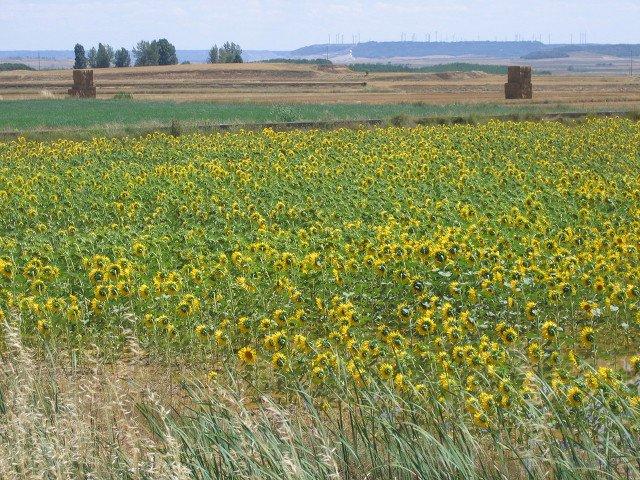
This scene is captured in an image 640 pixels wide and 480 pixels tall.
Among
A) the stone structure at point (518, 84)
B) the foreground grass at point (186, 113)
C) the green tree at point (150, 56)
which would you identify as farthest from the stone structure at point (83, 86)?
the green tree at point (150, 56)

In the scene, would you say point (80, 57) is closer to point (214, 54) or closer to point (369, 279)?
point (214, 54)

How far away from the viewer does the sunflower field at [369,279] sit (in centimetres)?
623

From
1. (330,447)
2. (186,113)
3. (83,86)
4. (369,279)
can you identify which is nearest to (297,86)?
(83,86)

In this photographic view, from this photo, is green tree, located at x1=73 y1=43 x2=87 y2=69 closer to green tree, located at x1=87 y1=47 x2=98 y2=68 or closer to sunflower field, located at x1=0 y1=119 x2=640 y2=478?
green tree, located at x1=87 y1=47 x2=98 y2=68

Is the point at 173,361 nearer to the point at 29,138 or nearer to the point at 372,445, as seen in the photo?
the point at 372,445

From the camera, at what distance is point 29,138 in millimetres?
26578

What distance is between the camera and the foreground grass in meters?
31.5

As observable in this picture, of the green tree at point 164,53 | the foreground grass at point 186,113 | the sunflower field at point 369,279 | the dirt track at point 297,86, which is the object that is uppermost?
the green tree at point 164,53

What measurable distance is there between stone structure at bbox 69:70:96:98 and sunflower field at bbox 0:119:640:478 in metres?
33.3

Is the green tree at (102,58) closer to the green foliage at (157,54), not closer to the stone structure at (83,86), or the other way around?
the green foliage at (157,54)

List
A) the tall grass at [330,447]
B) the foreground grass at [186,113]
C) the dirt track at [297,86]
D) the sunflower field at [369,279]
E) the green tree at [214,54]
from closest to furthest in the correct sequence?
the tall grass at [330,447]
the sunflower field at [369,279]
the foreground grass at [186,113]
the dirt track at [297,86]
the green tree at [214,54]

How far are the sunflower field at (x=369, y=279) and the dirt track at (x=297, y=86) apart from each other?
2859 cm

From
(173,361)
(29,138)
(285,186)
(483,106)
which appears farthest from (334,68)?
(173,361)

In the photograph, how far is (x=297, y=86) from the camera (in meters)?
71.0
